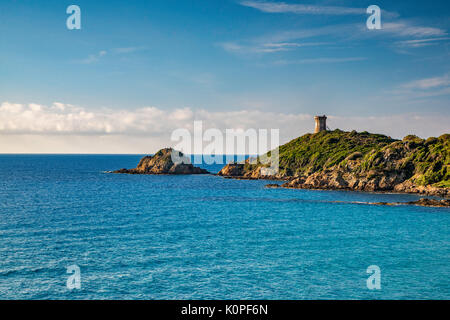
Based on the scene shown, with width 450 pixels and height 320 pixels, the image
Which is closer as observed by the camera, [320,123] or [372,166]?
[372,166]

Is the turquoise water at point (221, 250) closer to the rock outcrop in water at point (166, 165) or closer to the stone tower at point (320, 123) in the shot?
the rock outcrop in water at point (166, 165)

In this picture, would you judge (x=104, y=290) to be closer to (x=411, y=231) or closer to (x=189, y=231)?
(x=189, y=231)

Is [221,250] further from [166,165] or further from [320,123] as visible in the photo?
[320,123]

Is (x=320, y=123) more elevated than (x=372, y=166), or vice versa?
(x=320, y=123)

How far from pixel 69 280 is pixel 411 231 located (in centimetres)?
4229

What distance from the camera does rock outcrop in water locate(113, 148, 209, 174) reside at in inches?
6142

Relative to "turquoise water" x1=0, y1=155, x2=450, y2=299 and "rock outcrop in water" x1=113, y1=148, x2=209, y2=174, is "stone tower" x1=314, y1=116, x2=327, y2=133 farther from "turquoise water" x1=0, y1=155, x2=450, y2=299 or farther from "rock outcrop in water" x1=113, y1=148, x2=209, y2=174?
"turquoise water" x1=0, y1=155, x2=450, y2=299

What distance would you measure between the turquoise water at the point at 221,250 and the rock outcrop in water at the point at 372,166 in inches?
1108

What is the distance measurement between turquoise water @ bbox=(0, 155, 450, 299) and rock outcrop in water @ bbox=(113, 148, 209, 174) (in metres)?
86.7

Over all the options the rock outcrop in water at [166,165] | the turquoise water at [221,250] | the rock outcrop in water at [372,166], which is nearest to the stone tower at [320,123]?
the rock outcrop in water at [372,166]

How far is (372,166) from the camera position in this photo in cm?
10100

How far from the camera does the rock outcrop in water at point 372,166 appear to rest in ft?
295

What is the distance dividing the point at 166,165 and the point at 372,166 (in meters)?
88.1

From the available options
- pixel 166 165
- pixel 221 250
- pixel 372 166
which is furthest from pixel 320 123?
pixel 221 250
